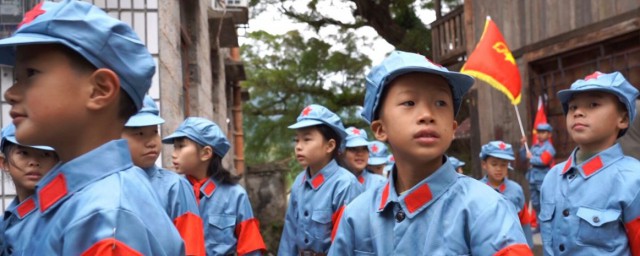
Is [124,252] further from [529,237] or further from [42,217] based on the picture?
[529,237]

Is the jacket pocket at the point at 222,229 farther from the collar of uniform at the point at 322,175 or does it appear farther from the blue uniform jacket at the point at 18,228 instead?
the blue uniform jacket at the point at 18,228

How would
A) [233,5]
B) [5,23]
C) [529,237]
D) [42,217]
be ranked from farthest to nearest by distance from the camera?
[233,5], [529,237], [5,23], [42,217]

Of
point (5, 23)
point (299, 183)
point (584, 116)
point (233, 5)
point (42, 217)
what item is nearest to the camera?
point (42, 217)

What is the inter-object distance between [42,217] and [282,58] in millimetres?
18700

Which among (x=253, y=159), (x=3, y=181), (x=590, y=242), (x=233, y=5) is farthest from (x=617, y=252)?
(x=253, y=159)

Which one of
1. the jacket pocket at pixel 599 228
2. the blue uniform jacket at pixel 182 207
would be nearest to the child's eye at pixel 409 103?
the jacket pocket at pixel 599 228

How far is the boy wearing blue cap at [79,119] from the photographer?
1.97 m

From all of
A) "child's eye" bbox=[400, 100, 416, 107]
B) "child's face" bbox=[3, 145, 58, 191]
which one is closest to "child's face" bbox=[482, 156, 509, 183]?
"child's face" bbox=[3, 145, 58, 191]

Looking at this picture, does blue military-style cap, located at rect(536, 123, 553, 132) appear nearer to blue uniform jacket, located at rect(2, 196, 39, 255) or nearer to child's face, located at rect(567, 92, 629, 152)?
child's face, located at rect(567, 92, 629, 152)

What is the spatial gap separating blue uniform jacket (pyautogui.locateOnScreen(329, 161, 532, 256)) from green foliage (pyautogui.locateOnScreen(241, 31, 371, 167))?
1686 cm

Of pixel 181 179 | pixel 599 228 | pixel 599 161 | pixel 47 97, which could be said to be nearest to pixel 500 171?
pixel 599 161

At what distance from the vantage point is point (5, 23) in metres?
5.63

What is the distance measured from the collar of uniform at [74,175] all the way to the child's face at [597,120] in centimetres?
312

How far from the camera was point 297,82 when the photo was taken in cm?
2020
